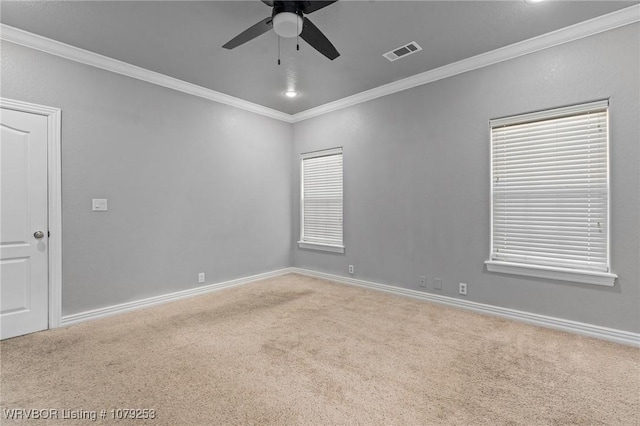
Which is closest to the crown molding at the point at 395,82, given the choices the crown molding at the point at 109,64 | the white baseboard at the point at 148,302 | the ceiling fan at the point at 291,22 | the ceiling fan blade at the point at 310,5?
the crown molding at the point at 109,64

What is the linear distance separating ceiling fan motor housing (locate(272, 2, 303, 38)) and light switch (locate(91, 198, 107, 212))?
2.66 metres

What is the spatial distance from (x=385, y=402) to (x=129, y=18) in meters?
3.65

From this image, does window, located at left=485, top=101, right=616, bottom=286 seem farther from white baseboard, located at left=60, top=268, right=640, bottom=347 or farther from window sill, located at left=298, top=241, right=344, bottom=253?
window sill, located at left=298, top=241, right=344, bottom=253

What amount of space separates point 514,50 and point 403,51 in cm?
113

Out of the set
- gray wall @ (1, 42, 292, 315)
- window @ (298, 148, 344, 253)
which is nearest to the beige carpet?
gray wall @ (1, 42, 292, 315)

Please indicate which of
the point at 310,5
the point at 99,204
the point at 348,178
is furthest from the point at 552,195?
the point at 99,204

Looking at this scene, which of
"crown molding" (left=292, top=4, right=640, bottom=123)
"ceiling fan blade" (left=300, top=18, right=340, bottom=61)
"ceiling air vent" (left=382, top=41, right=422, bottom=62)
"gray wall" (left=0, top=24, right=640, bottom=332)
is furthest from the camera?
"ceiling air vent" (left=382, top=41, right=422, bottom=62)

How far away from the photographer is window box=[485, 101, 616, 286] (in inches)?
108

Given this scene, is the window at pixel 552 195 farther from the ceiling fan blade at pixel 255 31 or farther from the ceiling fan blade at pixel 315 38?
the ceiling fan blade at pixel 255 31

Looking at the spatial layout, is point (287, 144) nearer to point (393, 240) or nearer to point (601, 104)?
point (393, 240)

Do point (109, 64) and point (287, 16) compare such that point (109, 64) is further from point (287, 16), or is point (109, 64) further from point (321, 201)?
point (321, 201)

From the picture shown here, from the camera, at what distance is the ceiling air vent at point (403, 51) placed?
3092 millimetres

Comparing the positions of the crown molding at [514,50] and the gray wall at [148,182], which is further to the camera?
the gray wall at [148,182]

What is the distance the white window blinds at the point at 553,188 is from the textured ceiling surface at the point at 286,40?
892mm
